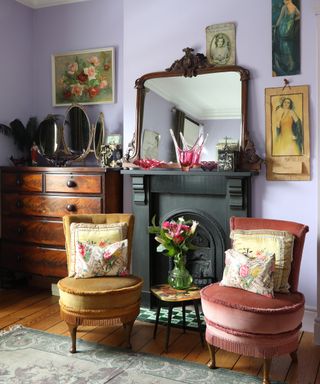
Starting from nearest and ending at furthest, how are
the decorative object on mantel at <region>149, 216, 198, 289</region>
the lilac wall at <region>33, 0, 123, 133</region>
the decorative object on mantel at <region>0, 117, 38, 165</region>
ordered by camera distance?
the decorative object on mantel at <region>149, 216, 198, 289</region>
the lilac wall at <region>33, 0, 123, 133</region>
the decorative object on mantel at <region>0, 117, 38, 165</region>

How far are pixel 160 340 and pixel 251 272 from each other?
912 mm

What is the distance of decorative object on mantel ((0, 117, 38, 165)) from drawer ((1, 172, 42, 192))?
0.26 meters

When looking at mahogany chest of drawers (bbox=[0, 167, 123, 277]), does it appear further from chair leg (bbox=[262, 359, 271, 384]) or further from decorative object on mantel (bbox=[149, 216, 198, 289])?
chair leg (bbox=[262, 359, 271, 384])

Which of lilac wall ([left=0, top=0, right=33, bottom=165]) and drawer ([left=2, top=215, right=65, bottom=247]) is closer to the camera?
drawer ([left=2, top=215, right=65, bottom=247])

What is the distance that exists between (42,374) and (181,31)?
272cm

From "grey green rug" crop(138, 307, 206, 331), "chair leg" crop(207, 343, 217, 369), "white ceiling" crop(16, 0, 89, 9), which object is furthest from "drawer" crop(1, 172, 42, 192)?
"chair leg" crop(207, 343, 217, 369)

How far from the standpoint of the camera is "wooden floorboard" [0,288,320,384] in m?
2.71

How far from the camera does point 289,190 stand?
3309mm

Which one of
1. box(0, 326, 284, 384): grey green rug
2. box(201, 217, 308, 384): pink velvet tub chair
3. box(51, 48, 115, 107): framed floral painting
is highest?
box(51, 48, 115, 107): framed floral painting

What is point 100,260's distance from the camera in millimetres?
3145

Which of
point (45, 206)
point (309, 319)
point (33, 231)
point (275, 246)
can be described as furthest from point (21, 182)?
point (309, 319)

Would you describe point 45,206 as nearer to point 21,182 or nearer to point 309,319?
point 21,182

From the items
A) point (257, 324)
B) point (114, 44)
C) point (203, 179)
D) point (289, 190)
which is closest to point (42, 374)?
point (257, 324)

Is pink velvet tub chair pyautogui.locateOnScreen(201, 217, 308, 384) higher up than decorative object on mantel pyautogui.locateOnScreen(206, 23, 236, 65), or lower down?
lower down
